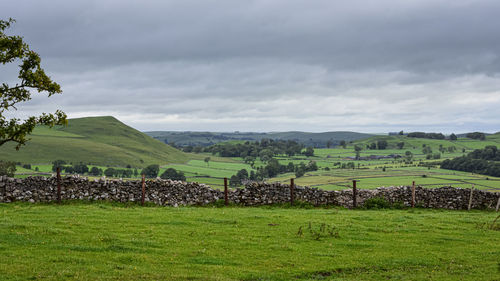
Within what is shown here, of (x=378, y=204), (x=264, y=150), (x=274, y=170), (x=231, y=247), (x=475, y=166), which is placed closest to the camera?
(x=231, y=247)

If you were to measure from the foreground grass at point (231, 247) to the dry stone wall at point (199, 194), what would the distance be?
4.34m

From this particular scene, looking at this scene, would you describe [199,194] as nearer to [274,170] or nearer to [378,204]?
[378,204]

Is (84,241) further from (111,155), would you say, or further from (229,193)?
(111,155)

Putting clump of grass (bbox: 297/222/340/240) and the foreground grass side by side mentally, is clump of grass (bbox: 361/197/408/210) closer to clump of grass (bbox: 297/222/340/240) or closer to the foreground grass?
the foreground grass

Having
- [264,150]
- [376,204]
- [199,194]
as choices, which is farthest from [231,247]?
[264,150]

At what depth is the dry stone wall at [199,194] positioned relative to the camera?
25750 millimetres

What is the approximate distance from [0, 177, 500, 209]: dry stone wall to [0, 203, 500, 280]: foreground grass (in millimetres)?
4343

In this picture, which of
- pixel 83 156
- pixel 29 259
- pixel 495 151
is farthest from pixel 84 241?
pixel 83 156

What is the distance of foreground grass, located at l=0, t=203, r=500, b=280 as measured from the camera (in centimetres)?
1177

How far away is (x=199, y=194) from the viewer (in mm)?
28375

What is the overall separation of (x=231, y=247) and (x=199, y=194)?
545 inches

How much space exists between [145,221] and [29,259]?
25.2 ft

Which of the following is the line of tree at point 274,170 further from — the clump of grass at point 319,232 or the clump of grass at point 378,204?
the clump of grass at point 319,232

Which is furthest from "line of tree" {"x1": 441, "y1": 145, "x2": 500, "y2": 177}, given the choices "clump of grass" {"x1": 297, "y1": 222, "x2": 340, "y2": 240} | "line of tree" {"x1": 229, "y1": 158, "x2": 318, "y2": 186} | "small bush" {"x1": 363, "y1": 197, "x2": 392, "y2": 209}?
"clump of grass" {"x1": 297, "y1": 222, "x2": 340, "y2": 240}
